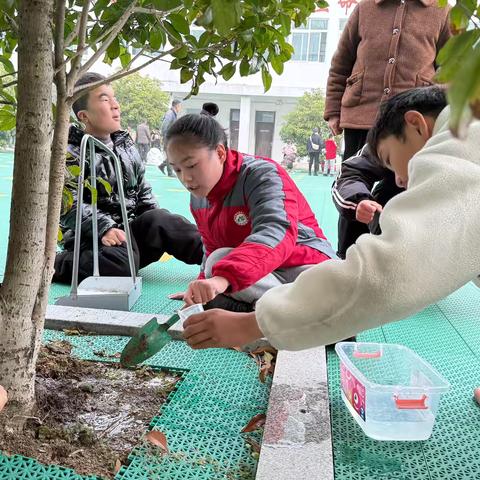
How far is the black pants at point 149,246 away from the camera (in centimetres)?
233

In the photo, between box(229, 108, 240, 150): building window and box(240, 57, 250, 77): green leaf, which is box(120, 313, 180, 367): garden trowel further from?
box(229, 108, 240, 150): building window

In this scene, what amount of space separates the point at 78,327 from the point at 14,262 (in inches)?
26.4

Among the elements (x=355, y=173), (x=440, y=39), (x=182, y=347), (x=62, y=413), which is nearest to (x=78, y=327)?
(x=182, y=347)

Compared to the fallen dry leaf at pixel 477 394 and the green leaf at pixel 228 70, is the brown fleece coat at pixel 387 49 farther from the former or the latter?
the fallen dry leaf at pixel 477 394

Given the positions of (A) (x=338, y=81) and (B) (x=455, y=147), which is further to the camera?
(A) (x=338, y=81)

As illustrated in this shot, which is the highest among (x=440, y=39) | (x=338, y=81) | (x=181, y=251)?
(x=440, y=39)

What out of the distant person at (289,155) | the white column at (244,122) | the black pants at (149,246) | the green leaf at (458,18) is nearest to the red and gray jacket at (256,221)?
the black pants at (149,246)

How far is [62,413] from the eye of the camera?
3.64ft

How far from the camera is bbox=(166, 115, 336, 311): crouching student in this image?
4.74ft

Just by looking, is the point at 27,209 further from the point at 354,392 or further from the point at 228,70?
the point at 354,392

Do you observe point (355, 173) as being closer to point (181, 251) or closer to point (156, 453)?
point (181, 251)

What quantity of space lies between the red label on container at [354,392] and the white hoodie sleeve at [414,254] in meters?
0.47

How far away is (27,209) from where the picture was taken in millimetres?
973

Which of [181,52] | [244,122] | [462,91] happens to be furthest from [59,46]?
[244,122]
